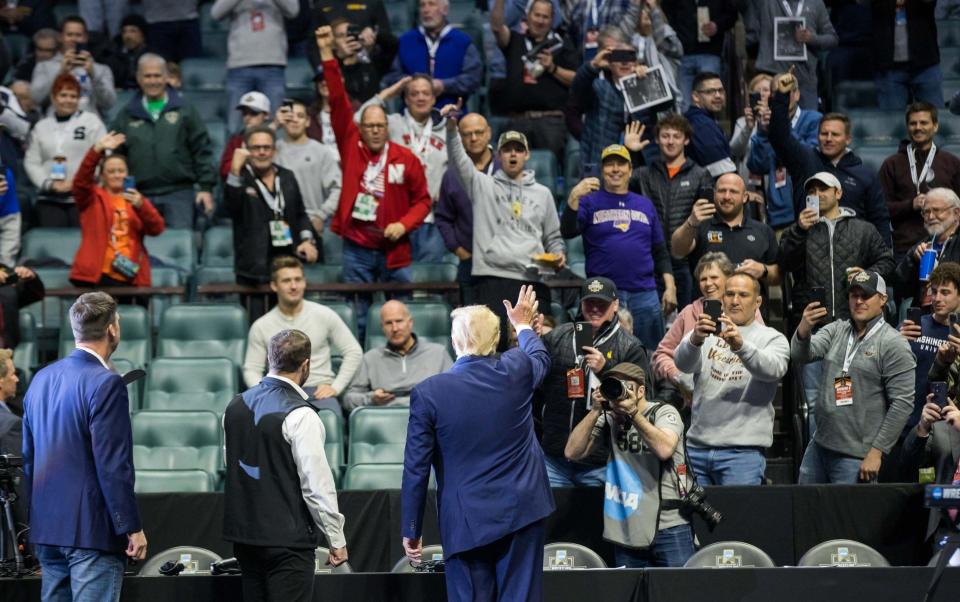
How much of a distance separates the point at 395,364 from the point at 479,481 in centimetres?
337

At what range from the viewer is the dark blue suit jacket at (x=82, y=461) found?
6.15 m

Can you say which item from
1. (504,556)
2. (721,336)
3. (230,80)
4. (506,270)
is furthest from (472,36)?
(504,556)

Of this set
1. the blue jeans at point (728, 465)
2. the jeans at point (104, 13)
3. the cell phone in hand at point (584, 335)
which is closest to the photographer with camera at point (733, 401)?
the blue jeans at point (728, 465)

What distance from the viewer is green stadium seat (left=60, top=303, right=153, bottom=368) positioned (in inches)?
403

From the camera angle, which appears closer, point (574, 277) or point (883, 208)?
point (883, 208)

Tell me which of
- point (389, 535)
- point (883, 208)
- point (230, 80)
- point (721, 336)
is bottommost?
point (389, 535)

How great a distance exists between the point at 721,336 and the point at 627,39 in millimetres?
4670

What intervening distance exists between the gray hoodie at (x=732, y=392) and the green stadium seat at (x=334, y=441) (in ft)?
7.26

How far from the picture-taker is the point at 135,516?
6.17 metres

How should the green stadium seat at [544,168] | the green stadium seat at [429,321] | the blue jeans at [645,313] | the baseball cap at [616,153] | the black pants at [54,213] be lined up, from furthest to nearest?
the green stadium seat at [544,168], the black pants at [54,213], the green stadium seat at [429,321], the baseball cap at [616,153], the blue jeans at [645,313]

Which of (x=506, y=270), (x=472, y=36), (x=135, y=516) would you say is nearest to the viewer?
(x=135, y=516)

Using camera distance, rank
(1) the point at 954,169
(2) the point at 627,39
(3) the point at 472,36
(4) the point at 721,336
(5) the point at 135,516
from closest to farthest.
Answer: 1. (5) the point at 135,516
2. (4) the point at 721,336
3. (1) the point at 954,169
4. (2) the point at 627,39
5. (3) the point at 472,36

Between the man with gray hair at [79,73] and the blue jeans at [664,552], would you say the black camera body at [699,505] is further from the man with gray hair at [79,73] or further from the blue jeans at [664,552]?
the man with gray hair at [79,73]

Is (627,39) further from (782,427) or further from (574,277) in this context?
(782,427)
